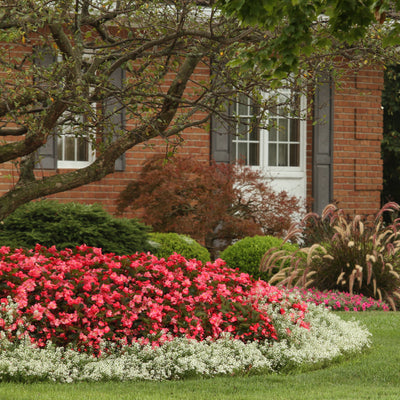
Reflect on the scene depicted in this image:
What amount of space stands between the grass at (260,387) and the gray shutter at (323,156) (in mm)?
8645

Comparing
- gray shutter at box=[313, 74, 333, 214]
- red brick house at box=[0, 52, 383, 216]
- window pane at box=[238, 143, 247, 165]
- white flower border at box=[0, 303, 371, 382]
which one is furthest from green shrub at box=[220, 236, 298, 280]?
white flower border at box=[0, 303, 371, 382]

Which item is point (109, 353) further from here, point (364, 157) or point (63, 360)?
point (364, 157)

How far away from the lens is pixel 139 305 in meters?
6.71

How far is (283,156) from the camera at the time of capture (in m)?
15.4

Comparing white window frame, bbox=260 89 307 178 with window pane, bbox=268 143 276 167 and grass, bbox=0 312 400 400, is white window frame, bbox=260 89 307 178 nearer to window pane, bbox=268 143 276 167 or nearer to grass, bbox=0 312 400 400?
window pane, bbox=268 143 276 167

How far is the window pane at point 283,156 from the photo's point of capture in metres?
15.4

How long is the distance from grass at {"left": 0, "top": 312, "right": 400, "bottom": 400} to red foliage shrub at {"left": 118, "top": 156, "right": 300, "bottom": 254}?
605 cm

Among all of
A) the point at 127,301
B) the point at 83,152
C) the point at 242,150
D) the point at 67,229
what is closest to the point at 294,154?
the point at 242,150

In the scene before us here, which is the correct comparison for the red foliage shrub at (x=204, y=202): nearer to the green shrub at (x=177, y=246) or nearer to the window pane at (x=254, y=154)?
the green shrub at (x=177, y=246)

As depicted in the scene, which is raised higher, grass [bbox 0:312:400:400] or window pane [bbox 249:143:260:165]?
window pane [bbox 249:143:260:165]

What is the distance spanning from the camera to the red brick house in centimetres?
1467

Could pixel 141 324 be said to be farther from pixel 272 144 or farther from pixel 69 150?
pixel 272 144

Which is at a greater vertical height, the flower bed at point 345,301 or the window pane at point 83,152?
the window pane at point 83,152

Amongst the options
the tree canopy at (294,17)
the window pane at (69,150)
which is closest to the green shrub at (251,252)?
the window pane at (69,150)
